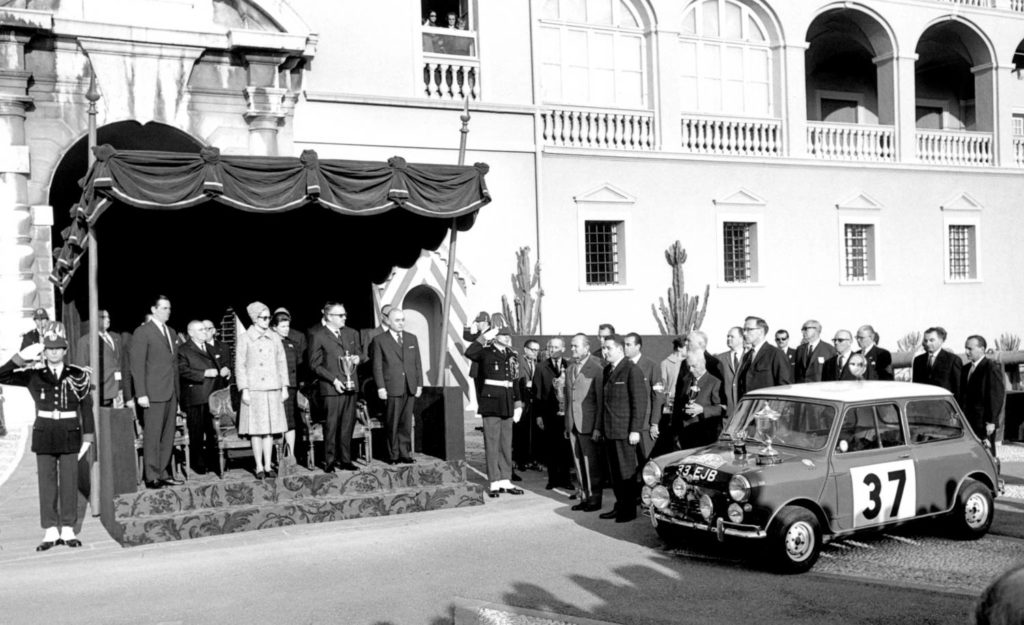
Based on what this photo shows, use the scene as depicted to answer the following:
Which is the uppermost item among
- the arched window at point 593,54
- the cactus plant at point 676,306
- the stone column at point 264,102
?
the arched window at point 593,54

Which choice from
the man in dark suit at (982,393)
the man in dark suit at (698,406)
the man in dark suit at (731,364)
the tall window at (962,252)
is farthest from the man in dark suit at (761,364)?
the tall window at (962,252)

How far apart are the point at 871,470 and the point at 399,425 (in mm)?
5720

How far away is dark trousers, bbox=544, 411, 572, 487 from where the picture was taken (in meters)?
13.5

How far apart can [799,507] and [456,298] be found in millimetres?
14199

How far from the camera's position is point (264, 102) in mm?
20562

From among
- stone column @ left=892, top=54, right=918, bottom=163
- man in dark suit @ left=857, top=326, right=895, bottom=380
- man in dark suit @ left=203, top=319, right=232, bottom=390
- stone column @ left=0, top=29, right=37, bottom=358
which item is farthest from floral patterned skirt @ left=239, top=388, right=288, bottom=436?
stone column @ left=892, top=54, right=918, bottom=163

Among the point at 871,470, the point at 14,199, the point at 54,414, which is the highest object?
the point at 14,199

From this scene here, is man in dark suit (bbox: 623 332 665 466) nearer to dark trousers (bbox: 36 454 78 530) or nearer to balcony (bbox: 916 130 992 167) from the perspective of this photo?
dark trousers (bbox: 36 454 78 530)

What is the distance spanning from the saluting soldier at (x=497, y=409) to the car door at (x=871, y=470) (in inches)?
186

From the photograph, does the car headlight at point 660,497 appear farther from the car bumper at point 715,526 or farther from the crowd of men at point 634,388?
the crowd of men at point 634,388

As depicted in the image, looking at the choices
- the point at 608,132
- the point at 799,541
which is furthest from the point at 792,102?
the point at 799,541

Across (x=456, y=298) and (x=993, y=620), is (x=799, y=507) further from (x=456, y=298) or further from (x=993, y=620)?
(x=456, y=298)

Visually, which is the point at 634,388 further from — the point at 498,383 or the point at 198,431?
the point at 198,431

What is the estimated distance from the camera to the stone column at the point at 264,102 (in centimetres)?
2041
